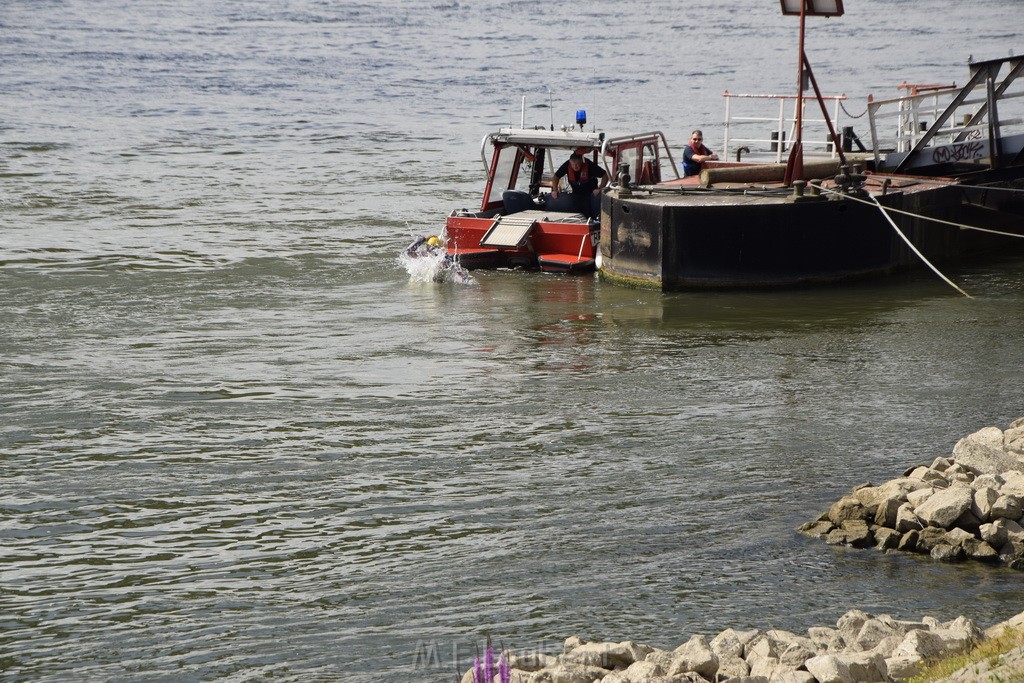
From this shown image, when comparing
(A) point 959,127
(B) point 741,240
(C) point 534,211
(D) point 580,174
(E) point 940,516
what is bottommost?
(E) point 940,516

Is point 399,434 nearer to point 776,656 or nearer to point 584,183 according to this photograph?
point 776,656

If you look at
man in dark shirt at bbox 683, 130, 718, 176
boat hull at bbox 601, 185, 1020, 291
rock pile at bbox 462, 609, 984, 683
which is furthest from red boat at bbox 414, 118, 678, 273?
rock pile at bbox 462, 609, 984, 683

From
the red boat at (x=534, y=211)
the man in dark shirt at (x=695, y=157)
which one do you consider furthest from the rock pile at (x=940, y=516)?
the man in dark shirt at (x=695, y=157)

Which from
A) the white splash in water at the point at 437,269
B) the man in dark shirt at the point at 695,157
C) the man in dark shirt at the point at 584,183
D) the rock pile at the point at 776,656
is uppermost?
the man in dark shirt at the point at 695,157

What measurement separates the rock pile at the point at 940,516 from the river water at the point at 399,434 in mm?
208

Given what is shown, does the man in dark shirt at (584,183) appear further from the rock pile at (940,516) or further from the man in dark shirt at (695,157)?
the rock pile at (940,516)

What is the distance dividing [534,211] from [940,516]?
42.2 ft

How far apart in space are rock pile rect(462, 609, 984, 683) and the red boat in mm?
12815

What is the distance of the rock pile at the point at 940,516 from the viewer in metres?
9.15

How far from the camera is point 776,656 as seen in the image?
23.6 ft

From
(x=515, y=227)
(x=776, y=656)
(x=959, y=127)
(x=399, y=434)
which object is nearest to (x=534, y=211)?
(x=515, y=227)

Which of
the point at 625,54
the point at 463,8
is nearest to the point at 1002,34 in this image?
the point at 625,54

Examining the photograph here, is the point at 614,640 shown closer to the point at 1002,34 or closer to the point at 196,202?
the point at 196,202

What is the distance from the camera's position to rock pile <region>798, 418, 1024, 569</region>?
9148 millimetres
